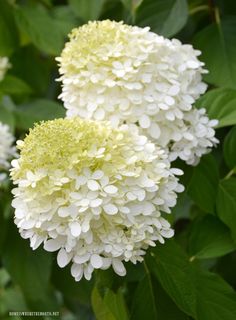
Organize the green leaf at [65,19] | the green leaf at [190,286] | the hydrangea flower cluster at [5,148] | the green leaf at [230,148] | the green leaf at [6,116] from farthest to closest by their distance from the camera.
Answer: the green leaf at [65,19] < the green leaf at [6,116] < the hydrangea flower cluster at [5,148] < the green leaf at [230,148] < the green leaf at [190,286]

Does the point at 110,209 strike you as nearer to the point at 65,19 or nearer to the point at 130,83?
the point at 130,83

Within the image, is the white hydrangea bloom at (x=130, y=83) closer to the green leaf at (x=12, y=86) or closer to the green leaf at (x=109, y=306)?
the green leaf at (x=109, y=306)

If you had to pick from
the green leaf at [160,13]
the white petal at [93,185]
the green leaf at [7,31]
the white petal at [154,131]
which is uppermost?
the green leaf at [7,31]

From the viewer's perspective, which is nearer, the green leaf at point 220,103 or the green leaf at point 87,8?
the green leaf at point 220,103

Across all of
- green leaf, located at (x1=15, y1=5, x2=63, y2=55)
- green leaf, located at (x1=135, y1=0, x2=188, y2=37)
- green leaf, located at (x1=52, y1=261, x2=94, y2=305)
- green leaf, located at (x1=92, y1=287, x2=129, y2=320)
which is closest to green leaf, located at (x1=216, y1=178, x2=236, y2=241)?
green leaf, located at (x1=92, y1=287, x2=129, y2=320)

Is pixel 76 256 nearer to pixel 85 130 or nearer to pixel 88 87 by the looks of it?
pixel 85 130

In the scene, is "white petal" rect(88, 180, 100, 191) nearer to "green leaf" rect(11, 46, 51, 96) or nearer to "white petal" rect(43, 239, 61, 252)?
"white petal" rect(43, 239, 61, 252)

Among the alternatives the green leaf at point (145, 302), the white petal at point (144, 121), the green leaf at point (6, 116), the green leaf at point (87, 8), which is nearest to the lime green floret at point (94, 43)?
the white petal at point (144, 121)

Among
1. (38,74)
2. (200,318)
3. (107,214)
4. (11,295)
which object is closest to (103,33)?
(107,214)

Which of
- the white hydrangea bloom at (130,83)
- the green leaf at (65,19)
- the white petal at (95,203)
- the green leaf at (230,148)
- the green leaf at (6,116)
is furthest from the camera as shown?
the green leaf at (65,19)
